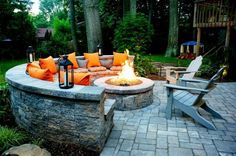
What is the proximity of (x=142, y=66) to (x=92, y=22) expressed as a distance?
3.20 meters

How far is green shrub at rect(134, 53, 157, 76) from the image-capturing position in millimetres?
7727

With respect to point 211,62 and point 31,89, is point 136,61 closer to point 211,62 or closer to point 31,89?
point 211,62

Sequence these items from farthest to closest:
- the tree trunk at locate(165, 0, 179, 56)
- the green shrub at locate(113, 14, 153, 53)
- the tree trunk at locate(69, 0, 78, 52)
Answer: the tree trunk at locate(165, 0, 179, 56) < the tree trunk at locate(69, 0, 78, 52) < the green shrub at locate(113, 14, 153, 53)

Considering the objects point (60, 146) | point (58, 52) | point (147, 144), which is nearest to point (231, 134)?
point (147, 144)

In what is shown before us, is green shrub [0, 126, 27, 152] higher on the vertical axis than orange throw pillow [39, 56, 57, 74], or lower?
lower

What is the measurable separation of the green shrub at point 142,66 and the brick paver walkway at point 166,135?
286cm

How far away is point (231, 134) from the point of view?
3617mm

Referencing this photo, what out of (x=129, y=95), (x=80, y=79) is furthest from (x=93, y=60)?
(x=80, y=79)

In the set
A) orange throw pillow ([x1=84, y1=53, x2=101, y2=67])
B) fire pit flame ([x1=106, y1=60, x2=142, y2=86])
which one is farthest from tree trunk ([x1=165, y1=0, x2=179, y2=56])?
fire pit flame ([x1=106, y1=60, x2=142, y2=86])

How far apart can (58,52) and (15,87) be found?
396 inches

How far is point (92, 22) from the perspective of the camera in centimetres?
968

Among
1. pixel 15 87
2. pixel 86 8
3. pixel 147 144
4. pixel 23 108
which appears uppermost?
pixel 86 8

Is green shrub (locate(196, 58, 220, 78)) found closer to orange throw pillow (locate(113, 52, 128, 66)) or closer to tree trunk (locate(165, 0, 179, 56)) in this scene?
orange throw pillow (locate(113, 52, 128, 66))

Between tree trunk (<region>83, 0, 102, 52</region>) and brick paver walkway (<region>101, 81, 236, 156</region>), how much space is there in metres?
5.65
